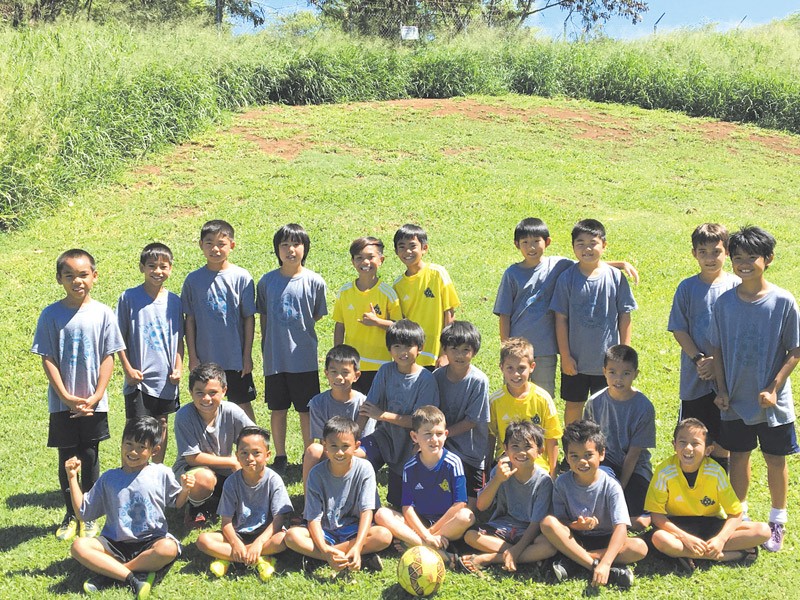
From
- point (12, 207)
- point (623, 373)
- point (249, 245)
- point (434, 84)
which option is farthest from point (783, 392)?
point (434, 84)

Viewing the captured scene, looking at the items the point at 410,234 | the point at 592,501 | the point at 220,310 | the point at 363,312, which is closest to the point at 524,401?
the point at 592,501

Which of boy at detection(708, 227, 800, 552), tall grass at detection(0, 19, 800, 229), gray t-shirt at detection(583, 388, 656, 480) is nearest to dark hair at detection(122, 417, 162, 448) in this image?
gray t-shirt at detection(583, 388, 656, 480)

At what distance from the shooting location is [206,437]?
5.18 meters

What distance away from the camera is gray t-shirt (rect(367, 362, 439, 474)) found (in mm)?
5176

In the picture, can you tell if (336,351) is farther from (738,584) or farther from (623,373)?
(738,584)

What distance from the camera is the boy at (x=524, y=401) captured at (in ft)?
16.6

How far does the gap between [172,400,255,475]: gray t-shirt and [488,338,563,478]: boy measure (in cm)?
159

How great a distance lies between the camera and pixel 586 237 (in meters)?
5.44

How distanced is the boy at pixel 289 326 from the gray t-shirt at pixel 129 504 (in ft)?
4.04

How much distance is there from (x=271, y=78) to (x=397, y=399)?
13.3 meters

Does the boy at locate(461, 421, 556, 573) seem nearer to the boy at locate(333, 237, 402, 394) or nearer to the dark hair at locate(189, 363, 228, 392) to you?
the boy at locate(333, 237, 402, 394)

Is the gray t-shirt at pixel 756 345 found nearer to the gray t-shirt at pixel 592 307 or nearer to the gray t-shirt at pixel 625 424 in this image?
the gray t-shirt at pixel 625 424

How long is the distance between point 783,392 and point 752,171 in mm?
10994

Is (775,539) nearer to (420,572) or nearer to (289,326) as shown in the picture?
(420,572)
